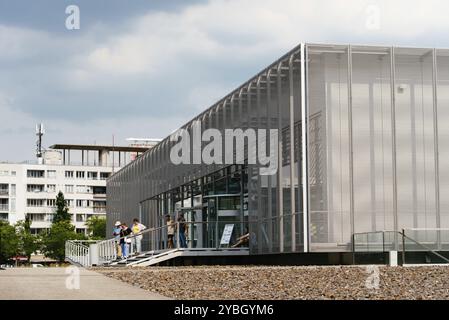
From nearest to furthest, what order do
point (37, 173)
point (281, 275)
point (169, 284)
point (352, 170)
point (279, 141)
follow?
point (169, 284)
point (281, 275)
point (352, 170)
point (279, 141)
point (37, 173)

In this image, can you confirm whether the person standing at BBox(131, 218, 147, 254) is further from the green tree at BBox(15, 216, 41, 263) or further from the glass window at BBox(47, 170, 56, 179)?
the glass window at BBox(47, 170, 56, 179)

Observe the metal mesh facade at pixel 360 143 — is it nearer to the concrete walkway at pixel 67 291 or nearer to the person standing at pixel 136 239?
the person standing at pixel 136 239

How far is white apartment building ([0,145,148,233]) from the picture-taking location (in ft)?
481

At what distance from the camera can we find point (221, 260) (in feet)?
121

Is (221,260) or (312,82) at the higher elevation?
(312,82)

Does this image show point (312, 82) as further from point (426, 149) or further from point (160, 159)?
point (160, 159)

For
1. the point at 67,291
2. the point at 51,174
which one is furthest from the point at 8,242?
the point at 67,291

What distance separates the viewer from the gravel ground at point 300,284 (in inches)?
588

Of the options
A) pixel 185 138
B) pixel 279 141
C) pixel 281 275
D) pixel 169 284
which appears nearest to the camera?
pixel 169 284

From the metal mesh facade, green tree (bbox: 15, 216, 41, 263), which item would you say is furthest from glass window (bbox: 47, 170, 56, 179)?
the metal mesh facade

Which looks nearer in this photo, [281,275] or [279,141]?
[281,275]

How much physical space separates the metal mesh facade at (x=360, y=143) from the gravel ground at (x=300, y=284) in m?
6.37

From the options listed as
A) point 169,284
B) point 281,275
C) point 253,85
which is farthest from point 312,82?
point 169,284
